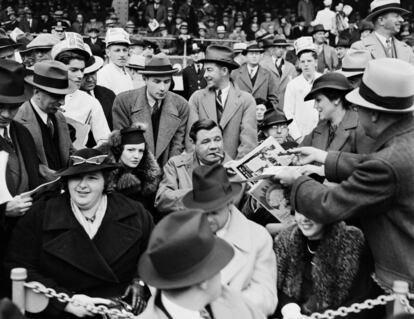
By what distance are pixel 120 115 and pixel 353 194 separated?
355 centimetres

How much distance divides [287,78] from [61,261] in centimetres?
733

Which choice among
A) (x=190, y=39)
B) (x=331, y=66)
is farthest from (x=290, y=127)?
(x=190, y=39)

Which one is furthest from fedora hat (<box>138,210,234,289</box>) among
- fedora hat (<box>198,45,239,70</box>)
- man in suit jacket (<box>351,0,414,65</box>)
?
man in suit jacket (<box>351,0,414,65</box>)

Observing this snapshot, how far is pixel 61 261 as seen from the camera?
4461 mm

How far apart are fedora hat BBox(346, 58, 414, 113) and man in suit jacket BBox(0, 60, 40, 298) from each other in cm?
215

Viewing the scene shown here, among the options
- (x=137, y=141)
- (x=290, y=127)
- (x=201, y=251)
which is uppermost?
(x=201, y=251)

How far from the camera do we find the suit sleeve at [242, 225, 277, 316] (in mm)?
4090

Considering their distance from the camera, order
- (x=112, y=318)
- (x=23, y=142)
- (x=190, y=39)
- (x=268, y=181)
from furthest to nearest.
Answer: (x=190, y=39), (x=23, y=142), (x=268, y=181), (x=112, y=318)

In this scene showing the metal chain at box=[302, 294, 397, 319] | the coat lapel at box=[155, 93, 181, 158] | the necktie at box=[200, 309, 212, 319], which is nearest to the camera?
the necktie at box=[200, 309, 212, 319]

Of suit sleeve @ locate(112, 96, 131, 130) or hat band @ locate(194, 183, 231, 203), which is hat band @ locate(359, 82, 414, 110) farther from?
suit sleeve @ locate(112, 96, 131, 130)

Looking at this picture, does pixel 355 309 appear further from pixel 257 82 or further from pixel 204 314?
pixel 257 82

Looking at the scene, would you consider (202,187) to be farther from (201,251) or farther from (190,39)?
(190,39)

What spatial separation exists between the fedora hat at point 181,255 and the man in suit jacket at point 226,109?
390 cm

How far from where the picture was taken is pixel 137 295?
4.48 meters
